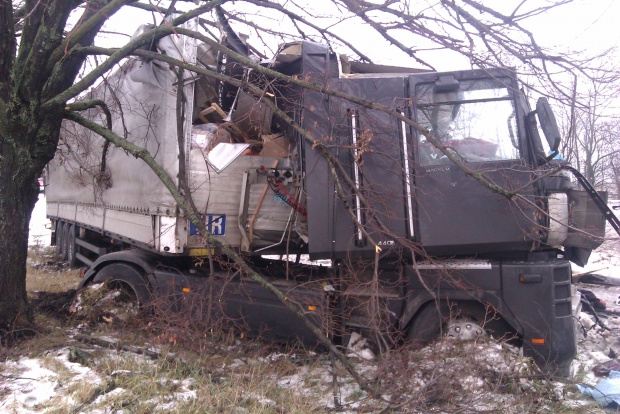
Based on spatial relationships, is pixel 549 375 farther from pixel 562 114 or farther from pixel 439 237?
pixel 562 114

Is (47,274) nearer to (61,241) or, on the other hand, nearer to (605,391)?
(61,241)

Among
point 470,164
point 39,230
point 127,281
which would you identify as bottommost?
point 127,281

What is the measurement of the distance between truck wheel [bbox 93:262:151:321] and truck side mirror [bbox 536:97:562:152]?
423 cm

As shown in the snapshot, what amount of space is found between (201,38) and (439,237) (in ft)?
8.82

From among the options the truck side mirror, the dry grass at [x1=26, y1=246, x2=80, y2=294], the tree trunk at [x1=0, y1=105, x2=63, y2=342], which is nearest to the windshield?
the truck side mirror

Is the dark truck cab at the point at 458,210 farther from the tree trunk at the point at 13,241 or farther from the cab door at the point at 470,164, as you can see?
the tree trunk at the point at 13,241

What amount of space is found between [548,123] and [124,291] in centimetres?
474

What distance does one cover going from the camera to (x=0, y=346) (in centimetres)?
483

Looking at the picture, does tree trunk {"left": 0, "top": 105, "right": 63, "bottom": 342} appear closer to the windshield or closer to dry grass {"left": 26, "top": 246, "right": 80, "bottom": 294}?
dry grass {"left": 26, "top": 246, "right": 80, "bottom": 294}

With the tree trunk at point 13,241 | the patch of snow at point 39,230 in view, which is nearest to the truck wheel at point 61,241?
the patch of snow at point 39,230

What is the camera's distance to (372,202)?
4531mm

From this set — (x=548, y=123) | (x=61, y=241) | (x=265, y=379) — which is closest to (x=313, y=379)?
(x=265, y=379)

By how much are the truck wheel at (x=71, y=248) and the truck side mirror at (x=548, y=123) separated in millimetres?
8025

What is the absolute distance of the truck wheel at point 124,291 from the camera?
Answer: 5910mm
